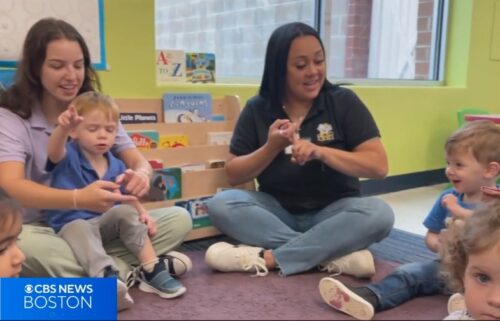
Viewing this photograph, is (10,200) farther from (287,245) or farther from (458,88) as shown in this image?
(458,88)

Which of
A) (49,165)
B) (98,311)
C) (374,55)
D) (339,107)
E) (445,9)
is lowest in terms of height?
(98,311)

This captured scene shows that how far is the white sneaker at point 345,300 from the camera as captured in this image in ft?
3.67

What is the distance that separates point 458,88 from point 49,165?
8.27 feet

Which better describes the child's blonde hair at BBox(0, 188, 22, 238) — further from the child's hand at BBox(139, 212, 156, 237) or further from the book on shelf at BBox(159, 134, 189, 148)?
the book on shelf at BBox(159, 134, 189, 148)

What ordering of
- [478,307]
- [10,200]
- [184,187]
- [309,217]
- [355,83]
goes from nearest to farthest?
[478,307]
[10,200]
[309,217]
[184,187]
[355,83]

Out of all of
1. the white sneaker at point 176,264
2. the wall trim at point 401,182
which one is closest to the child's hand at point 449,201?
the white sneaker at point 176,264

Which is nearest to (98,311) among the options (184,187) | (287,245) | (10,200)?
(10,200)

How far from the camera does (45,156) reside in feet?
4.24

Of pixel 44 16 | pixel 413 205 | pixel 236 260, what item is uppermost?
pixel 44 16

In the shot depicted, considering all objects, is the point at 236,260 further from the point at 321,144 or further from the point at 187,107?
the point at 187,107

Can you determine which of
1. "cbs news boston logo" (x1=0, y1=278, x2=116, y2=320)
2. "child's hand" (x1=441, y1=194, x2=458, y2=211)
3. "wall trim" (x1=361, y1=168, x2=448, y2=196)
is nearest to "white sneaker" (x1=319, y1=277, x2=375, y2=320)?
"child's hand" (x1=441, y1=194, x2=458, y2=211)

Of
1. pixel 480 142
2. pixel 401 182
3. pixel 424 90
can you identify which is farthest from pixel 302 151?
pixel 424 90

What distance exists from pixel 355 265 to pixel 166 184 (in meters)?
0.68

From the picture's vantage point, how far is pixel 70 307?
74 centimetres
